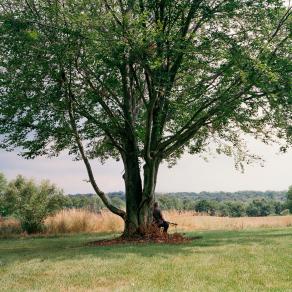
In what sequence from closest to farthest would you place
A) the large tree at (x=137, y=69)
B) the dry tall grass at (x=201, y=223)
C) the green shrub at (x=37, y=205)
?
the large tree at (x=137, y=69) < the green shrub at (x=37, y=205) < the dry tall grass at (x=201, y=223)

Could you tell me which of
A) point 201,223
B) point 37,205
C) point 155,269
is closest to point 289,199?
point 201,223

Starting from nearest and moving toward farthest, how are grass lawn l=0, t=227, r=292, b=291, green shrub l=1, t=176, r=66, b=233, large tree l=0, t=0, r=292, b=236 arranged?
grass lawn l=0, t=227, r=292, b=291 < large tree l=0, t=0, r=292, b=236 < green shrub l=1, t=176, r=66, b=233

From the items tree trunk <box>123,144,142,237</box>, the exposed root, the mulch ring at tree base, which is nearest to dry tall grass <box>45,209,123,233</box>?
tree trunk <box>123,144,142,237</box>

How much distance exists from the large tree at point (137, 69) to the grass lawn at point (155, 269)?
5498 millimetres

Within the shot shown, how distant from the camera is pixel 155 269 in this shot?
33.4ft

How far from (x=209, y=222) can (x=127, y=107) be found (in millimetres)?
11680

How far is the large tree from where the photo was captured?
1523cm

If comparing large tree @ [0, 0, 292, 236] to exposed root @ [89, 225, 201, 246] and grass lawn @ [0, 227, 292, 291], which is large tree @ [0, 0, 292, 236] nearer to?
exposed root @ [89, 225, 201, 246]

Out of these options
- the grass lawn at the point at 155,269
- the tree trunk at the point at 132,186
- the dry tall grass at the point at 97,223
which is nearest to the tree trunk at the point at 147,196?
the tree trunk at the point at 132,186

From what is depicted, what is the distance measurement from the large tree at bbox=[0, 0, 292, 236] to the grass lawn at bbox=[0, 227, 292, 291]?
18.0ft

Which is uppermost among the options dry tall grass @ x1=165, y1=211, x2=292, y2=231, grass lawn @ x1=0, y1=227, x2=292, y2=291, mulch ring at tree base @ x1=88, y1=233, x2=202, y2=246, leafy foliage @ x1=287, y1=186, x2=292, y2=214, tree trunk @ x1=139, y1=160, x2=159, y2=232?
leafy foliage @ x1=287, y1=186, x2=292, y2=214

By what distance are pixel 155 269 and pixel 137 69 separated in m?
10.9

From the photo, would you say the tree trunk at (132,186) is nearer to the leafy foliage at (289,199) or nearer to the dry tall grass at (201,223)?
the dry tall grass at (201,223)

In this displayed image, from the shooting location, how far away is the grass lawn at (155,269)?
8703 mm
